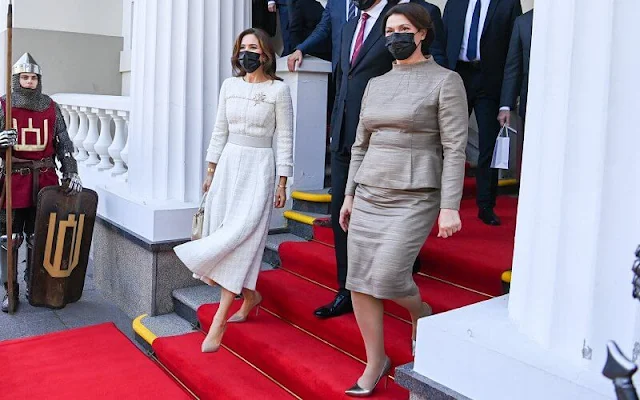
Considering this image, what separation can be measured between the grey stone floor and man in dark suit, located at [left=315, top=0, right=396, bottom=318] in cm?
197

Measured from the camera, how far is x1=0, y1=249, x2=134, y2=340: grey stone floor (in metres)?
5.18

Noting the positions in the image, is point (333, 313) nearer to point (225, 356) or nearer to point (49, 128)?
point (225, 356)

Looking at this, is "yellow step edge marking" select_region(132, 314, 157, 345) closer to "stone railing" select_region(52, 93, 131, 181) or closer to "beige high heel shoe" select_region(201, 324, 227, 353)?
"beige high heel shoe" select_region(201, 324, 227, 353)

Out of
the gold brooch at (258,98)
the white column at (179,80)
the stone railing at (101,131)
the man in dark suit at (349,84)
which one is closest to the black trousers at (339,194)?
the man in dark suit at (349,84)

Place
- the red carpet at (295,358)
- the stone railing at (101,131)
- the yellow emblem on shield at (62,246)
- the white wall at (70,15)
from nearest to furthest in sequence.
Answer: the red carpet at (295,358) < the yellow emblem on shield at (62,246) < the stone railing at (101,131) < the white wall at (70,15)

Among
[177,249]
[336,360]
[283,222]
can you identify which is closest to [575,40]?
[336,360]

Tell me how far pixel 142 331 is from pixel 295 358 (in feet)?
5.09

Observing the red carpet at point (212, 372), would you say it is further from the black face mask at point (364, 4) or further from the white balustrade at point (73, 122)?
the white balustrade at point (73, 122)

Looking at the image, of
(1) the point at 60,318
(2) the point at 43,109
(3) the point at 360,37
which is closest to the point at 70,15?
(2) the point at 43,109

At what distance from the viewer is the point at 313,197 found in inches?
219

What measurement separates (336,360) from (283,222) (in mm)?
2109

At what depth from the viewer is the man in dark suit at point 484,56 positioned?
5.00 m

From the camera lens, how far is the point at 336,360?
148 inches

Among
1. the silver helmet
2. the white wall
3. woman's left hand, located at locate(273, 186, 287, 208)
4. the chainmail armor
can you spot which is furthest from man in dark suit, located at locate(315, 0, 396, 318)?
the white wall
